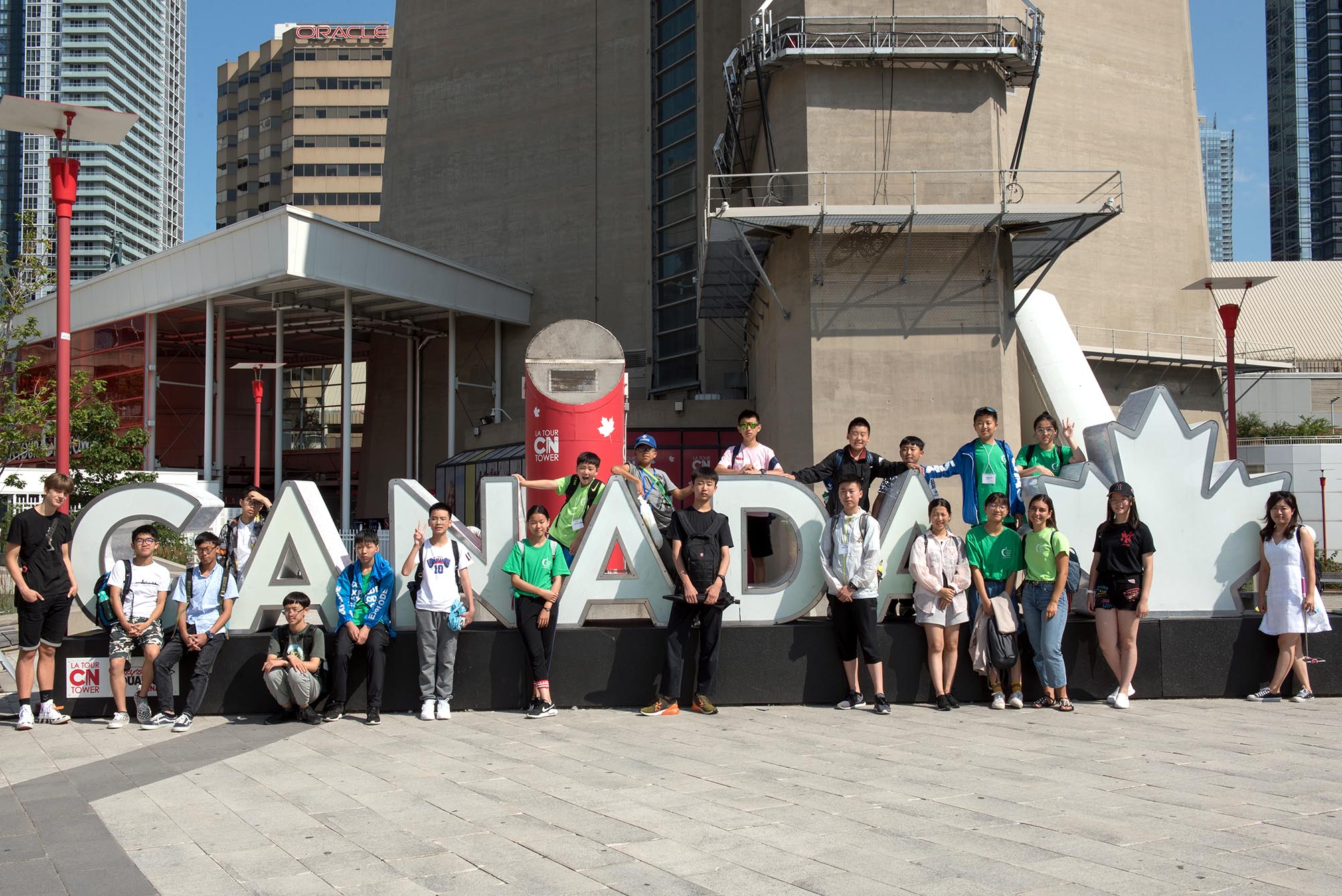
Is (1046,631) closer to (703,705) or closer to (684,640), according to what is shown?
(703,705)

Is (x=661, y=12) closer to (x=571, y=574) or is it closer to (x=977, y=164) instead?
(x=977, y=164)

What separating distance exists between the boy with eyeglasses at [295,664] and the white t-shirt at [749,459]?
4.00 m

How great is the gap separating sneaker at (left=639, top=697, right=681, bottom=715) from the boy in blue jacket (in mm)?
3191

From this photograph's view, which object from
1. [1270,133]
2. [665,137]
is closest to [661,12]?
[665,137]

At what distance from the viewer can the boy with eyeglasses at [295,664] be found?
29.6ft

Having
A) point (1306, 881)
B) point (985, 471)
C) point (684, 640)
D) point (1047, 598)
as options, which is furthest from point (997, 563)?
point (1306, 881)

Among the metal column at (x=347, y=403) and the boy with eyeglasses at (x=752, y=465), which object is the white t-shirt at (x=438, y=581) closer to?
the boy with eyeglasses at (x=752, y=465)

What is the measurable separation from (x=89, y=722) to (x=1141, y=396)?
10195 millimetres

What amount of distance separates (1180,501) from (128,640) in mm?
9757

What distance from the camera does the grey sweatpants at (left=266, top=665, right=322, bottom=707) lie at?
8992mm

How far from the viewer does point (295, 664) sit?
8992 millimetres

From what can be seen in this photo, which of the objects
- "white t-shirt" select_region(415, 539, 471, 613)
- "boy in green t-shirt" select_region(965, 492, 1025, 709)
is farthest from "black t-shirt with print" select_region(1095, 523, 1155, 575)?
"white t-shirt" select_region(415, 539, 471, 613)

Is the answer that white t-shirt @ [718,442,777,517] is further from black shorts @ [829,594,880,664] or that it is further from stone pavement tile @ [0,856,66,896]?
stone pavement tile @ [0,856,66,896]

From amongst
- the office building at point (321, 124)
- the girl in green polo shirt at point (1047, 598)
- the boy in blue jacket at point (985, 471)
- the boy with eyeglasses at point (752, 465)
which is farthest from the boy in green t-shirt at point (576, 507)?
the office building at point (321, 124)
